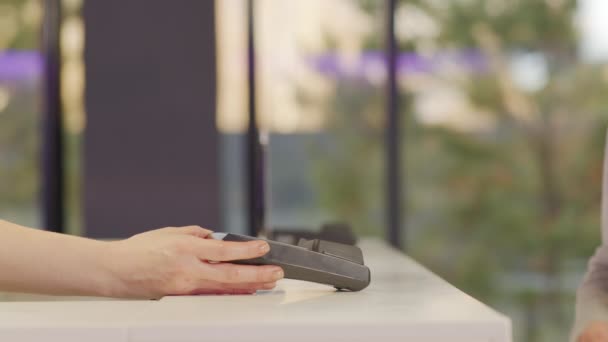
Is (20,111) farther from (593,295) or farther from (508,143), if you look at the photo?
(593,295)

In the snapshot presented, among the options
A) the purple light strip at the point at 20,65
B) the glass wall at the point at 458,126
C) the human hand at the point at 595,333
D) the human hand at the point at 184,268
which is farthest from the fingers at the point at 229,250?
the purple light strip at the point at 20,65

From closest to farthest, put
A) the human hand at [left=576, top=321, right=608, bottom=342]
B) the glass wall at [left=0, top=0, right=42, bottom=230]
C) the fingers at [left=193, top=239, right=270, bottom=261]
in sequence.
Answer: the fingers at [left=193, top=239, right=270, bottom=261] < the human hand at [left=576, top=321, right=608, bottom=342] < the glass wall at [left=0, top=0, right=42, bottom=230]

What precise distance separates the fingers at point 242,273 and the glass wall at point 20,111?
10.2ft

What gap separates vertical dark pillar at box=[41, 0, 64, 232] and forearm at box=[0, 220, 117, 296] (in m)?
2.82

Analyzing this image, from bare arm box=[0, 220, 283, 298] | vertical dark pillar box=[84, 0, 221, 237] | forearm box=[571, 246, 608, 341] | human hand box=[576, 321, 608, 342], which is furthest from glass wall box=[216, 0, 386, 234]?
bare arm box=[0, 220, 283, 298]

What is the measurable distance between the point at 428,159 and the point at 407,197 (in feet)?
0.97

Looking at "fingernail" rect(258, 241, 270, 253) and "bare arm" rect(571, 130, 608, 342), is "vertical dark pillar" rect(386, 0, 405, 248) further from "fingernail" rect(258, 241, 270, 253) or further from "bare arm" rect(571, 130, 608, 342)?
"fingernail" rect(258, 241, 270, 253)

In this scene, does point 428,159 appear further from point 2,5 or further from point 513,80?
point 2,5

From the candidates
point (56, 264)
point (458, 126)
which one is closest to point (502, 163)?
point (458, 126)

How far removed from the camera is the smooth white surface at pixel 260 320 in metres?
0.74

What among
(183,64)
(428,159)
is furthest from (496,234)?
(183,64)

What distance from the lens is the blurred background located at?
12.4ft

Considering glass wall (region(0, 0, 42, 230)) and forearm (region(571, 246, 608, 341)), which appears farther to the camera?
glass wall (region(0, 0, 42, 230))

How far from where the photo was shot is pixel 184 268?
95 centimetres
